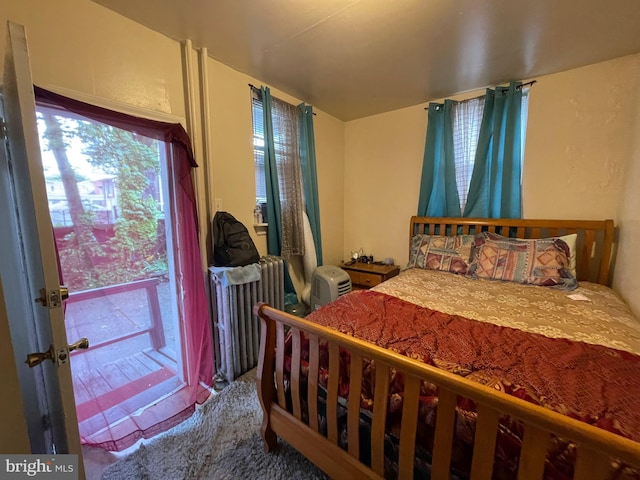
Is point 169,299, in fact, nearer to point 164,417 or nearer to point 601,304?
point 164,417

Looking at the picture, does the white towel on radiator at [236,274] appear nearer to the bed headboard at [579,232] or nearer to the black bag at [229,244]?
the black bag at [229,244]

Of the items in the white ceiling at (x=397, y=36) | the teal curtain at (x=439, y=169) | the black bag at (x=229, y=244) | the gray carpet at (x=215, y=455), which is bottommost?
the gray carpet at (x=215, y=455)

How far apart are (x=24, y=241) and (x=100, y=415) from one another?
1101mm

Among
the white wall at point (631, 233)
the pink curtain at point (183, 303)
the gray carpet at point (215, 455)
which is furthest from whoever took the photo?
the white wall at point (631, 233)

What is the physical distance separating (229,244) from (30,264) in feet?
3.38

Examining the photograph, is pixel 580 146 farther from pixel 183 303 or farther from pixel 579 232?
pixel 183 303

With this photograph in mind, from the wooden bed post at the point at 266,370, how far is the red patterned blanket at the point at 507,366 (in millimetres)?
187

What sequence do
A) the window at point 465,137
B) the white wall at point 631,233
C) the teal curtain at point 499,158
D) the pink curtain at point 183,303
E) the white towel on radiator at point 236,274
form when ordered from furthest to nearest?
the window at point 465,137 → the teal curtain at point 499,158 → the white towel on radiator at point 236,274 → the white wall at point 631,233 → the pink curtain at point 183,303

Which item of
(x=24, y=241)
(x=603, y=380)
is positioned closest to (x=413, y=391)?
(x=603, y=380)

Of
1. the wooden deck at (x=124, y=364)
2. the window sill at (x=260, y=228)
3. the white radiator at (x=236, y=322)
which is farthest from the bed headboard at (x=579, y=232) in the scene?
the wooden deck at (x=124, y=364)

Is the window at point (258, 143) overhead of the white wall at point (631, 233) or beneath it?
overhead

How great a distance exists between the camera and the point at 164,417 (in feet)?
5.36

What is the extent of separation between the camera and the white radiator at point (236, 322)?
187 cm

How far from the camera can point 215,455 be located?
1.38 metres
